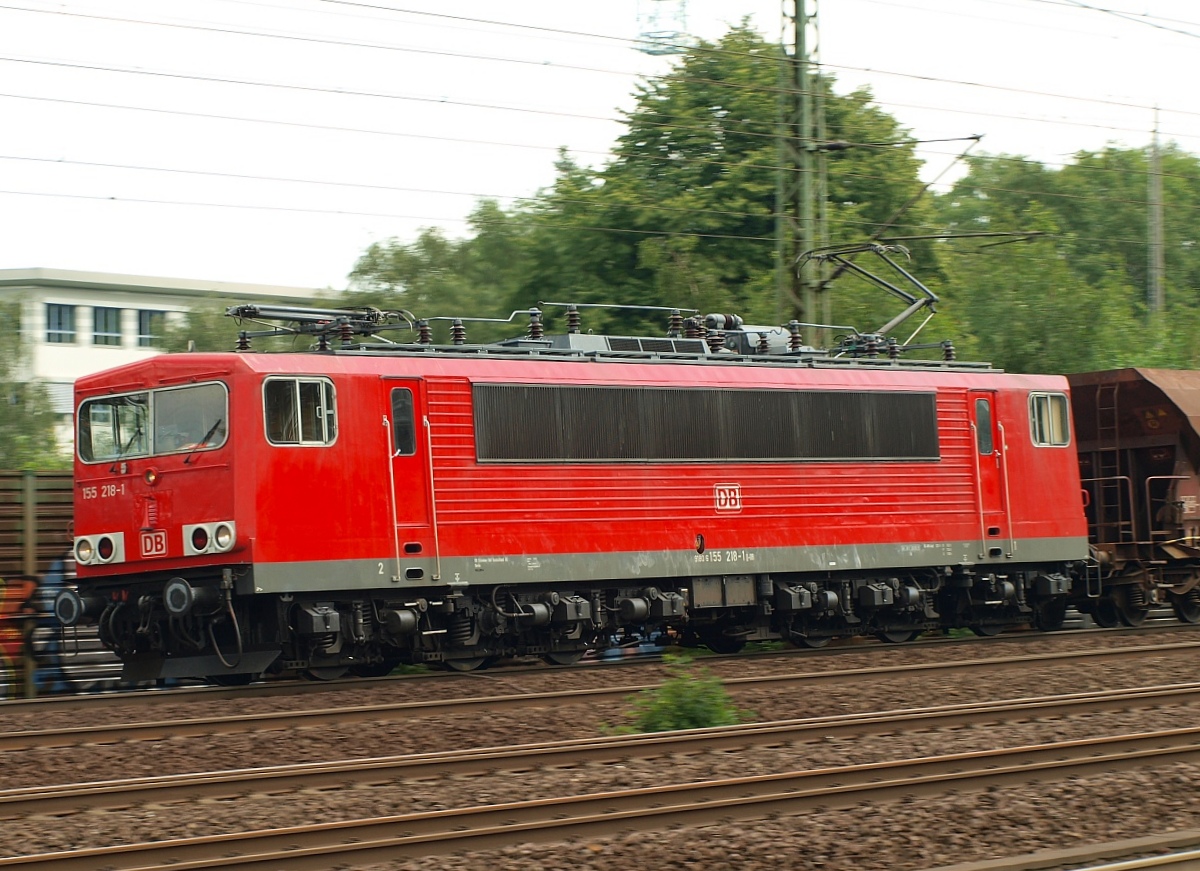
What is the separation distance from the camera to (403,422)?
16.4 m

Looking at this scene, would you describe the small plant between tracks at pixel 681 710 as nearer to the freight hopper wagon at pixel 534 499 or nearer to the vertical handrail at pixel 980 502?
the freight hopper wagon at pixel 534 499

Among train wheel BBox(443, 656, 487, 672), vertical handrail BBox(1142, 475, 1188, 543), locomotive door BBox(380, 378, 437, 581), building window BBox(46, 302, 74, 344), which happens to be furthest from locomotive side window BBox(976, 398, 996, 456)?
building window BBox(46, 302, 74, 344)

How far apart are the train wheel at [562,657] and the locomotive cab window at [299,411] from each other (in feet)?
13.1

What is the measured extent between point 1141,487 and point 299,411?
45.7 ft

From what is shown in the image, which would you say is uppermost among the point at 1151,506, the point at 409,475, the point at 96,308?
the point at 96,308

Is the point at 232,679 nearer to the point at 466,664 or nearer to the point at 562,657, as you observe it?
the point at 466,664

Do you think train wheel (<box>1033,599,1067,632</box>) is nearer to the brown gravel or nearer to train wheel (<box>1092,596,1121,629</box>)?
train wheel (<box>1092,596,1121,629</box>)

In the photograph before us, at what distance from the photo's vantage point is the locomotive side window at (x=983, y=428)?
21281 mm

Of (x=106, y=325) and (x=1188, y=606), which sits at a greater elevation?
(x=106, y=325)

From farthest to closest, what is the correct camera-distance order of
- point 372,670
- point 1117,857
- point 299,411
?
point 372,670, point 299,411, point 1117,857

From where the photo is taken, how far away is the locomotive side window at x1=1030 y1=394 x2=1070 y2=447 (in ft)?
71.8

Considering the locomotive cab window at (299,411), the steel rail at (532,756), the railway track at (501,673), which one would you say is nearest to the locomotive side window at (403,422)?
the locomotive cab window at (299,411)

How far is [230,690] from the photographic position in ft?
50.7

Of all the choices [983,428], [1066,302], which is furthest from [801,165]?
[1066,302]
